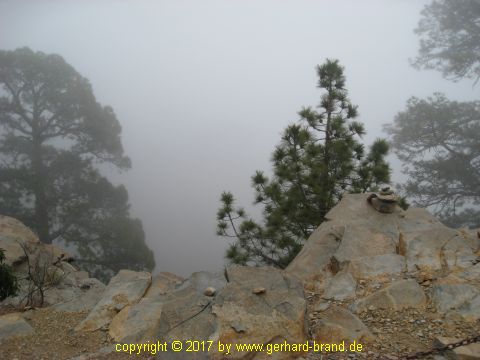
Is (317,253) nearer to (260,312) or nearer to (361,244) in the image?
(361,244)

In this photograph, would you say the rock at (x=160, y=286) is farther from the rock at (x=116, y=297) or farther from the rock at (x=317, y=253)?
the rock at (x=317, y=253)

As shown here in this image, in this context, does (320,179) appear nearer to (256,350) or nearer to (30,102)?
(256,350)

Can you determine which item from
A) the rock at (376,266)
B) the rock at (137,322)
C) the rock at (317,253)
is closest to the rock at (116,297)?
the rock at (137,322)

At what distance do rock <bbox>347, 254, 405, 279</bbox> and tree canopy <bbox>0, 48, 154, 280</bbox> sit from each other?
950 centimetres

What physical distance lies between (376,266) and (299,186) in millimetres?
2602

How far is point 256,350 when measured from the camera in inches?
126

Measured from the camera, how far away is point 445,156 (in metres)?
12.9

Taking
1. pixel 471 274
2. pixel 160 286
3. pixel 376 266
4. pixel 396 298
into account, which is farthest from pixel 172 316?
pixel 471 274

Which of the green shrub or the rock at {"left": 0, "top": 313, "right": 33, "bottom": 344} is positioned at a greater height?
the green shrub

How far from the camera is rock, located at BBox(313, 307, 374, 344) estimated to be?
3.30 metres

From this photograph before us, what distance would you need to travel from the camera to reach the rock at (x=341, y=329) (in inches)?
130

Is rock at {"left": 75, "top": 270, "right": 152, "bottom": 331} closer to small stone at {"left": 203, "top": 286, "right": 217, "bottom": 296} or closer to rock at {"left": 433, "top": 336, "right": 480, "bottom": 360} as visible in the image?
small stone at {"left": 203, "top": 286, "right": 217, "bottom": 296}

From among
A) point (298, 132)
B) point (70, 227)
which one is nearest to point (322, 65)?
point (298, 132)

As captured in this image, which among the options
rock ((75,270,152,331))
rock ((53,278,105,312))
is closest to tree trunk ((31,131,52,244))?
rock ((53,278,105,312))
